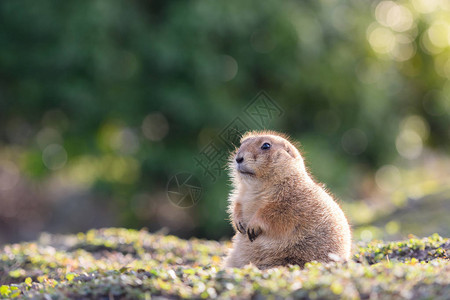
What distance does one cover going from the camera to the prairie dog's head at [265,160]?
6.39 meters

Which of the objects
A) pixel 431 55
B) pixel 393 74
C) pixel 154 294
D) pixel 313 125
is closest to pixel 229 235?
pixel 313 125

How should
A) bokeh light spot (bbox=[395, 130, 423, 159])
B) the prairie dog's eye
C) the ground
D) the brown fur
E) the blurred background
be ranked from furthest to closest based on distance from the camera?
bokeh light spot (bbox=[395, 130, 423, 159]), the blurred background, the prairie dog's eye, the brown fur, the ground

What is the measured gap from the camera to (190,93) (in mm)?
15680

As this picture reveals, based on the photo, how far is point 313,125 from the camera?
56.8ft

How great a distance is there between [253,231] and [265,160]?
78 cm

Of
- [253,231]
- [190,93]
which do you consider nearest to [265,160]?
[253,231]

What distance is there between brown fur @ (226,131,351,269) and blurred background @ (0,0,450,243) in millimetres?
7513

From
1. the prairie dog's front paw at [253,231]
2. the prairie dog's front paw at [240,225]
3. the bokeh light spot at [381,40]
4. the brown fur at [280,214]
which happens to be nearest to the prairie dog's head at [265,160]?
the brown fur at [280,214]

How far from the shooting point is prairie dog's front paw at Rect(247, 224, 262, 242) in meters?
6.05

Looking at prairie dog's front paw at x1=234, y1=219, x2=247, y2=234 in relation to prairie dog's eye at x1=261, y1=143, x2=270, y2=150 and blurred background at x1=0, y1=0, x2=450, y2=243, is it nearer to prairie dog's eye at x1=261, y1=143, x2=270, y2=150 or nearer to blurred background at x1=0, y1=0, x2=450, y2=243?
prairie dog's eye at x1=261, y1=143, x2=270, y2=150

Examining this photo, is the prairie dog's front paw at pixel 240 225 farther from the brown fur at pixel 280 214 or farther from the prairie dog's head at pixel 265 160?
the prairie dog's head at pixel 265 160

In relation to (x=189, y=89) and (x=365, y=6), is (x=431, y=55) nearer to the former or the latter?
(x=365, y=6)

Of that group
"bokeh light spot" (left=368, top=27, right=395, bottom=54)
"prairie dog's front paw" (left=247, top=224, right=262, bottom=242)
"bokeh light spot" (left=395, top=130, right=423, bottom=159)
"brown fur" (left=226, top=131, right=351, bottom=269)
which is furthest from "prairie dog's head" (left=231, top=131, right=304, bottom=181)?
"bokeh light spot" (left=395, top=130, right=423, bottom=159)

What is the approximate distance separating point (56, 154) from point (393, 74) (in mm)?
9884
